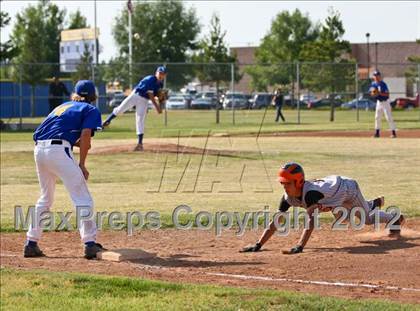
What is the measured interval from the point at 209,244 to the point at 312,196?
1.96 meters

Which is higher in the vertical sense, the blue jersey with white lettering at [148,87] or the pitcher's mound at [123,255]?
the blue jersey with white lettering at [148,87]

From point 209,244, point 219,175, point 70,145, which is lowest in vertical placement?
point 209,244

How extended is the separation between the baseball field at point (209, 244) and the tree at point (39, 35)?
26648 mm

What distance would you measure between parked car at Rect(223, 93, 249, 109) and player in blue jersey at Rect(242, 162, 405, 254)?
108 ft

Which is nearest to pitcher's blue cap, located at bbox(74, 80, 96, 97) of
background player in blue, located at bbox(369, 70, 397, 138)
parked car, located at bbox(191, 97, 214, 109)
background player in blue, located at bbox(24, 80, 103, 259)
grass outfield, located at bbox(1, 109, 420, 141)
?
background player in blue, located at bbox(24, 80, 103, 259)

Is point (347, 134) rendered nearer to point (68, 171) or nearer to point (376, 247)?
point (376, 247)

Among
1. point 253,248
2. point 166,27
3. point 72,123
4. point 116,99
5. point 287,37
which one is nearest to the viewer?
point 72,123

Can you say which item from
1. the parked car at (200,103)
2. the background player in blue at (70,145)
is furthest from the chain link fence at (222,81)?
the background player in blue at (70,145)

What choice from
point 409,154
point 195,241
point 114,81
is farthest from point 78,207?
point 114,81

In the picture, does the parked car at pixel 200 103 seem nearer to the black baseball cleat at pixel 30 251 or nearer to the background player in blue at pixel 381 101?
the background player in blue at pixel 381 101

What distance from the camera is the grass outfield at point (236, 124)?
114ft

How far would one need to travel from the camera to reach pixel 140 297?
8.45 m

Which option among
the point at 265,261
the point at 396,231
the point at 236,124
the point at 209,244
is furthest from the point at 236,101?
the point at 265,261

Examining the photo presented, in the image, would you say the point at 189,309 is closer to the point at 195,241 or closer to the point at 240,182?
the point at 195,241
